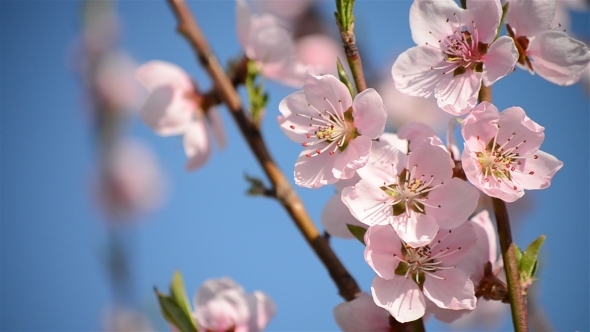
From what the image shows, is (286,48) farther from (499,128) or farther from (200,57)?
(499,128)

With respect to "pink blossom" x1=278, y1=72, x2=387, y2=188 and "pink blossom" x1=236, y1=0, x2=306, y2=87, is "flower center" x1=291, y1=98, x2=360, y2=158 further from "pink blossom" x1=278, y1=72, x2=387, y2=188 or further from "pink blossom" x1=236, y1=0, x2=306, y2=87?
"pink blossom" x1=236, y1=0, x2=306, y2=87

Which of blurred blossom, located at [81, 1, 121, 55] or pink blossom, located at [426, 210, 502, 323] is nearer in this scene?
pink blossom, located at [426, 210, 502, 323]

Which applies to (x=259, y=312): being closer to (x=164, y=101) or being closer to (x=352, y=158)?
(x=352, y=158)

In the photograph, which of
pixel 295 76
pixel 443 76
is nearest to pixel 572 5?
pixel 295 76

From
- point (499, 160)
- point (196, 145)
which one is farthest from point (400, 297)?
point (196, 145)

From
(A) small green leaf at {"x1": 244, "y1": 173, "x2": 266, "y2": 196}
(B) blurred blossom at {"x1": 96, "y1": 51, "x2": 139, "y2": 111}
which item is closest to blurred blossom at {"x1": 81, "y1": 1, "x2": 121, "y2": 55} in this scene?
(B) blurred blossom at {"x1": 96, "y1": 51, "x2": 139, "y2": 111}

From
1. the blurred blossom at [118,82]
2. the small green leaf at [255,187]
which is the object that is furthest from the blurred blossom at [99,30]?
the small green leaf at [255,187]
